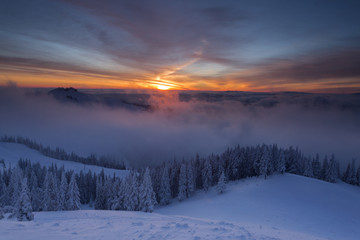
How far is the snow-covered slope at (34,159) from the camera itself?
11294 centimetres

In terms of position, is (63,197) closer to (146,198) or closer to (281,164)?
(146,198)

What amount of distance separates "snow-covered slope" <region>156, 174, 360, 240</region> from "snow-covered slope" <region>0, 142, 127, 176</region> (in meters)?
80.3

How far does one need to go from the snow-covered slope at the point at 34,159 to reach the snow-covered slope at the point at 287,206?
80.3 meters

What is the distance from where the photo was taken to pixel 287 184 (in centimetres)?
5347

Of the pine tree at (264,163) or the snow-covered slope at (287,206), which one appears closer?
the snow-covered slope at (287,206)

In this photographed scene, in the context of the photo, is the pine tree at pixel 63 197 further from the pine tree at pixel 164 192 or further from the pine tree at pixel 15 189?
the pine tree at pixel 164 192

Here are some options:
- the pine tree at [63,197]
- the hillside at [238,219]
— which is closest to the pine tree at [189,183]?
the hillside at [238,219]

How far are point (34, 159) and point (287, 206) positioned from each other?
483 feet

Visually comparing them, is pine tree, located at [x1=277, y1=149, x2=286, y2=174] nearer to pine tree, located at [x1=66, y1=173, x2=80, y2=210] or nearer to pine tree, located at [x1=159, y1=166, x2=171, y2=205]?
pine tree, located at [x1=159, y1=166, x2=171, y2=205]

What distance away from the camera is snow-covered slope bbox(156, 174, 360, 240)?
33.1 meters

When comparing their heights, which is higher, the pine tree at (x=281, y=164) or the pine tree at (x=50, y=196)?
the pine tree at (x=281, y=164)

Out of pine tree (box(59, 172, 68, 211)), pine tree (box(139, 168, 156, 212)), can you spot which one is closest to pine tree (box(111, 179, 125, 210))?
pine tree (box(139, 168, 156, 212))

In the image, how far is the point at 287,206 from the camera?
4256cm

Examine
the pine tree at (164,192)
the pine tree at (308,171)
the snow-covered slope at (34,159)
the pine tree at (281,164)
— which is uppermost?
the pine tree at (281,164)
